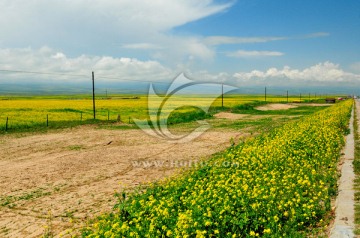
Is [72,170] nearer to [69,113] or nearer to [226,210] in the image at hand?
[226,210]

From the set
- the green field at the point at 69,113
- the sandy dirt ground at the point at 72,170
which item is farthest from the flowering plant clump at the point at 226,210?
the green field at the point at 69,113

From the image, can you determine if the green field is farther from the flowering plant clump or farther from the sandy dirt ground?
the flowering plant clump

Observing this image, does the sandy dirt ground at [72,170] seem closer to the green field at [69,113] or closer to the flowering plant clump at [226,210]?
the flowering plant clump at [226,210]

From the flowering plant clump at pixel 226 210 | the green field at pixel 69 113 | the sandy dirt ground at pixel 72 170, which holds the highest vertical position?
the green field at pixel 69 113

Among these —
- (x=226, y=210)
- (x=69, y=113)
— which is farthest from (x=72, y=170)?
(x=69, y=113)

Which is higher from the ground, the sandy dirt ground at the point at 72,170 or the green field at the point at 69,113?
the green field at the point at 69,113

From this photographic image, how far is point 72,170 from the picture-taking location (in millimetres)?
14461

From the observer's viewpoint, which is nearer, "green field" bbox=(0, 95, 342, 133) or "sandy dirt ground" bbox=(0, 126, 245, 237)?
"sandy dirt ground" bbox=(0, 126, 245, 237)

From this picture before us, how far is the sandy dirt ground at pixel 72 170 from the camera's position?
351 inches

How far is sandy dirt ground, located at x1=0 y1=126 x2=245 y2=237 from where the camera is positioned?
8.91 metres

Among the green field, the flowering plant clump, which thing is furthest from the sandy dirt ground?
the green field

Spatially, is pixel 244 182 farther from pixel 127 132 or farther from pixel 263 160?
pixel 127 132

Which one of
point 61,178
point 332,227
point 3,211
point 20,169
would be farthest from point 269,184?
point 20,169

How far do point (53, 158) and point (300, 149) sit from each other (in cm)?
1159
